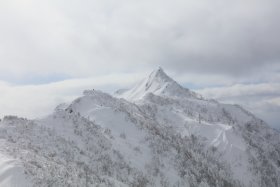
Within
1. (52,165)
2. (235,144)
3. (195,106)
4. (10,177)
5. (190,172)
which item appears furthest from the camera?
(195,106)

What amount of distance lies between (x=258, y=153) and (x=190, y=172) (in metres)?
47.1

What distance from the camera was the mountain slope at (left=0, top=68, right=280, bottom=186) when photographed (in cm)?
5072

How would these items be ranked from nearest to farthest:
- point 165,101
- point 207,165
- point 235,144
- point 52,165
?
1. point 52,165
2. point 207,165
3. point 235,144
4. point 165,101

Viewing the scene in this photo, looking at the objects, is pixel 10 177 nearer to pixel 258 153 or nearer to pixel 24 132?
pixel 24 132

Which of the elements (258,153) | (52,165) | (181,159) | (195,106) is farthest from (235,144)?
(52,165)

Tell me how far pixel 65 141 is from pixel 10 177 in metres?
30.3

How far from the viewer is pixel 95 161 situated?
67500mm

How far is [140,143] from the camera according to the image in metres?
86.2

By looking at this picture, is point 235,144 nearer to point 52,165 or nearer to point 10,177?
point 52,165

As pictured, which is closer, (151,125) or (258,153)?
(151,125)

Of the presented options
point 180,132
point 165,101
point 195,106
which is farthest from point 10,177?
point 195,106

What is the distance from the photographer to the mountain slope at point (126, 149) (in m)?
50.7

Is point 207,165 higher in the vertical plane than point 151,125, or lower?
lower

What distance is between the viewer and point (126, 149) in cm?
8006
